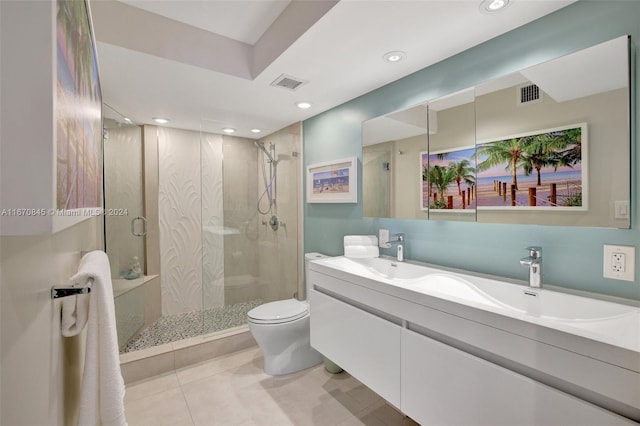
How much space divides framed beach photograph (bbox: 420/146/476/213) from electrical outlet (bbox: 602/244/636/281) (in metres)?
0.58

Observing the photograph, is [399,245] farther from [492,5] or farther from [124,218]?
[124,218]

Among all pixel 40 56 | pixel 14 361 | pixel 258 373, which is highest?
pixel 40 56

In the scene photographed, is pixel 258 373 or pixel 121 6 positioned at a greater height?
pixel 121 6

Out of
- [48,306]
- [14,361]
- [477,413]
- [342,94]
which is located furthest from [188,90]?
[477,413]

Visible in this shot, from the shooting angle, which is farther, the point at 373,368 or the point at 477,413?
the point at 373,368

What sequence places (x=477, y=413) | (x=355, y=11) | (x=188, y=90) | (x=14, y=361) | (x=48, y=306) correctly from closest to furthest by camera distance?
(x=14, y=361) < (x=48, y=306) < (x=477, y=413) < (x=355, y=11) < (x=188, y=90)

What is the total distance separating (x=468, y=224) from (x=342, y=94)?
4.51ft

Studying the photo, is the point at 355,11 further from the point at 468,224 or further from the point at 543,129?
the point at 468,224

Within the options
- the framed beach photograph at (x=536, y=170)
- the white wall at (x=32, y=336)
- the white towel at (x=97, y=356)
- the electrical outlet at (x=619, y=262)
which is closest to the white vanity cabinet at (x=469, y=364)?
the electrical outlet at (x=619, y=262)

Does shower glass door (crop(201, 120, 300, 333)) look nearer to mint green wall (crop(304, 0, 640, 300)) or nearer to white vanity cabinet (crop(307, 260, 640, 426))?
mint green wall (crop(304, 0, 640, 300))

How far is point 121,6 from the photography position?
163cm

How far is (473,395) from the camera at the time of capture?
1.10 metres

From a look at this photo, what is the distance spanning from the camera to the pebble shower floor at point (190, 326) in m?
2.67

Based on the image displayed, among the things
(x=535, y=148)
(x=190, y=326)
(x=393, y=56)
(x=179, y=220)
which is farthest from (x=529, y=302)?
(x=179, y=220)
